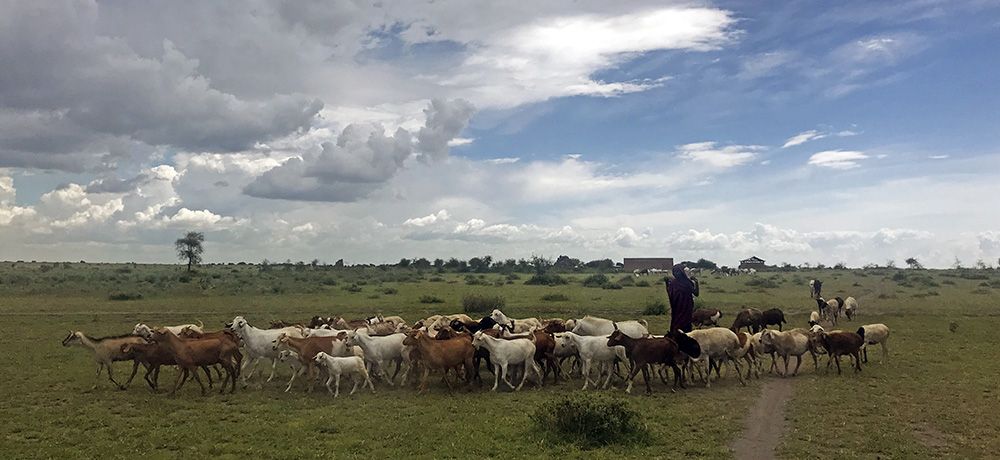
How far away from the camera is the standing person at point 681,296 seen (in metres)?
18.5

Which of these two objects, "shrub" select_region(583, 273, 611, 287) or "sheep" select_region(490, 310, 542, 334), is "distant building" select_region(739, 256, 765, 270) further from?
"sheep" select_region(490, 310, 542, 334)

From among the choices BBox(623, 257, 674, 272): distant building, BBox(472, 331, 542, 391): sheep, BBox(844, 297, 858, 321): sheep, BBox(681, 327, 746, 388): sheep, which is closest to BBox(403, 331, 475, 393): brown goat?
BBox(472, 331, 542, 391): sheep

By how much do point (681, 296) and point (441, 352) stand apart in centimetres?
752

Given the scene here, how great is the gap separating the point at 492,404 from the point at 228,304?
32356 mm

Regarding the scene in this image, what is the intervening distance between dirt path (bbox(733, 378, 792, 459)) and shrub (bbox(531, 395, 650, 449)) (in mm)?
1635

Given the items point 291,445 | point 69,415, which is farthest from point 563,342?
point 69,415

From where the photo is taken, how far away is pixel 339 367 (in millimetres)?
14742

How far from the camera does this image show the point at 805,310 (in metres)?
37.1

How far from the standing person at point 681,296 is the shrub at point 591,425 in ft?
25.2

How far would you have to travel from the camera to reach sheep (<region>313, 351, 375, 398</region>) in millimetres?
14617

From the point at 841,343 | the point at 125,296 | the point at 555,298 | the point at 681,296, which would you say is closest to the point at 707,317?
the point at 681,296


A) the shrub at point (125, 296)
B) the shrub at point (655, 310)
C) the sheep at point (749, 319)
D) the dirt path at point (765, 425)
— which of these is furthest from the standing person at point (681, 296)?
the shrub at point (125, 296)

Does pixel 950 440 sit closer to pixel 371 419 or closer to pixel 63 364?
pixel 371 419

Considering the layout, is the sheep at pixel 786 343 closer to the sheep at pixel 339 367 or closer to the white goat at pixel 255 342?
the sheep at pixel 339 367
